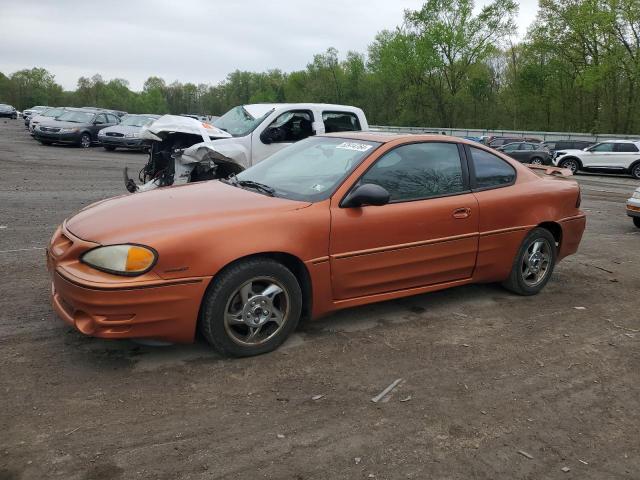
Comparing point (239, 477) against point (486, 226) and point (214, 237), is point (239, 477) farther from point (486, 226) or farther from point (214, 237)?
point (486, 226)

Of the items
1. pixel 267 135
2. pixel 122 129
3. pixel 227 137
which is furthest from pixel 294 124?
pixel 122 129

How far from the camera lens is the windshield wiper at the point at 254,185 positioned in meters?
4.43

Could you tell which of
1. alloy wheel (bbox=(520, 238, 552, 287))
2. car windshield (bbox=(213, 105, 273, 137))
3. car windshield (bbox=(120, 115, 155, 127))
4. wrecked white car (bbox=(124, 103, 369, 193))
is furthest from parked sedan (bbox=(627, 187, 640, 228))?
car windshield (bbox=(120, 115, 155, 127))

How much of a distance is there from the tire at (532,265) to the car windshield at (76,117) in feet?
73.4

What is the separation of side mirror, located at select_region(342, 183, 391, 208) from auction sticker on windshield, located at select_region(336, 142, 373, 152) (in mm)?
532

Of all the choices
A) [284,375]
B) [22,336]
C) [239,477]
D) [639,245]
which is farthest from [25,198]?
[639,245]

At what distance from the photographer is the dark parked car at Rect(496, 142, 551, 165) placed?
3027 centimetres

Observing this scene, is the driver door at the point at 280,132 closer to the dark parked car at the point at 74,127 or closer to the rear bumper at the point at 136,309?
the rear bumper at the point at 136,309

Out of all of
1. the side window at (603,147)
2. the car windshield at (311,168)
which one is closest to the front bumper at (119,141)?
the car windshield at (311,168)

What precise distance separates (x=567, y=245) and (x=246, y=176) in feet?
10.9

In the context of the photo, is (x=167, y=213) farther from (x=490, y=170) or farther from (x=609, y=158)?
(x=609, y=158)

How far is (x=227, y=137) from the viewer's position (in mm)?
9008

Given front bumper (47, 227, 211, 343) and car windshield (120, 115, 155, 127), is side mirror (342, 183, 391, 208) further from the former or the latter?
car windshield (120, 115, 155, 127)

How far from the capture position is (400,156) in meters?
4.71
